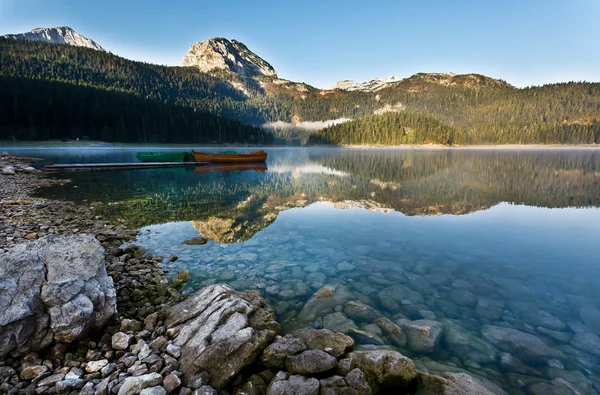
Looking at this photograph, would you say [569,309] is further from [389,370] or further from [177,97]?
[177,97]

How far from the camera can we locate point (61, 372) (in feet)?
11.5

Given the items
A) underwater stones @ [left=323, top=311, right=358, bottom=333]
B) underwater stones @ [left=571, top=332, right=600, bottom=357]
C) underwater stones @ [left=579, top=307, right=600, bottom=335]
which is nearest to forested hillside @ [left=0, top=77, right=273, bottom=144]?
underwater stones @ [left=323, top=311, right=358, bottom=333]

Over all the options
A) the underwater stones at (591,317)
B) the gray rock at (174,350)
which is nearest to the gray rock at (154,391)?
the gray rock at (174,350)

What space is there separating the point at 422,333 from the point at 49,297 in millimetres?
5529

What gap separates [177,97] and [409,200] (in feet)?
703

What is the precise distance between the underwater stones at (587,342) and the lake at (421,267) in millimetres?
20

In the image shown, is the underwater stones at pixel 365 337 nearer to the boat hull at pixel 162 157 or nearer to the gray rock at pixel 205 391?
the gray rock at pixel 205 391

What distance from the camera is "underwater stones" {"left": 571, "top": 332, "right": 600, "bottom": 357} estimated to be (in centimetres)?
440

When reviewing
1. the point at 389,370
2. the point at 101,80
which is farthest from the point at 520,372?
the point at 101,80

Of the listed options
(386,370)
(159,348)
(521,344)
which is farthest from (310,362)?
(521,344)

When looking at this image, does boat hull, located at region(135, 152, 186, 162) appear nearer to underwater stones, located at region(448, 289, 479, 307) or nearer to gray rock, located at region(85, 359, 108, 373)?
gray rock, located at region(85, 359, 108, 373)

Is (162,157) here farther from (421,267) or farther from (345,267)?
(421,267)

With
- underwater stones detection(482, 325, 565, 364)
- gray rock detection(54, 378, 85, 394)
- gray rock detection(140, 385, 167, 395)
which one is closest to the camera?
gray rock detection(140, 385, 167, 395)

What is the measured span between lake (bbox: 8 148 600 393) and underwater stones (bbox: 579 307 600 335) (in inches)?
1.0
